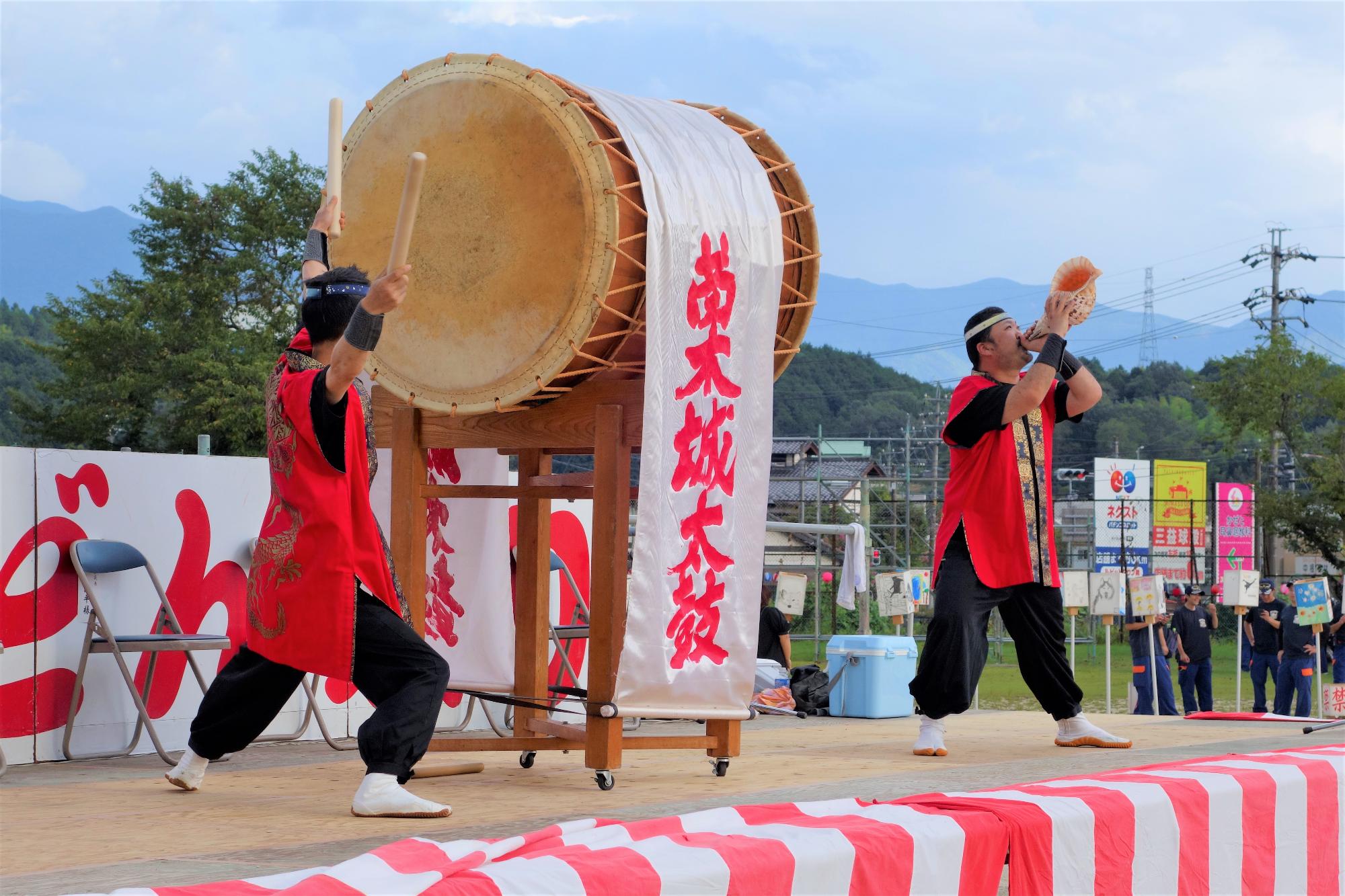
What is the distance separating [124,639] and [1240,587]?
29.6 feet

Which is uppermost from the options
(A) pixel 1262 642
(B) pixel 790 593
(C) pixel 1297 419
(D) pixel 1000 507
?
(C) pixel 1297 419

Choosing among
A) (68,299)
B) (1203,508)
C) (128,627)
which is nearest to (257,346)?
(68,299)

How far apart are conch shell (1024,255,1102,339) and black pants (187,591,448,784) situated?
272cm

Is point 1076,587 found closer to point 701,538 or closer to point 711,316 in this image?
point 701,538

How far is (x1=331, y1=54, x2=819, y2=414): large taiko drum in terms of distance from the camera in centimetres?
458

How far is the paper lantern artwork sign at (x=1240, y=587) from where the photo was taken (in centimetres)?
1148

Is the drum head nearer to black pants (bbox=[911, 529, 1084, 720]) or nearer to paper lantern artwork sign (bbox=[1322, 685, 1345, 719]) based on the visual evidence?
black pants (bbox=[911, 529, 1084, 720])

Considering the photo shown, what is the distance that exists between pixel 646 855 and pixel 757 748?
10.6 feet

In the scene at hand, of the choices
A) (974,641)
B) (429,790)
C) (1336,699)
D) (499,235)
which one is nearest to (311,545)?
(429,790)

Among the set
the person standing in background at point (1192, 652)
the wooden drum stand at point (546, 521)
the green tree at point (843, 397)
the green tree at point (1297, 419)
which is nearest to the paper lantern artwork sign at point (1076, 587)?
the person standing in background at point (1192, 652)

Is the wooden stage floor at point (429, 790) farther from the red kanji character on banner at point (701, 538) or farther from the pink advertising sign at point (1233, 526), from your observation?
the pink advertising sign at point (1233, 526)

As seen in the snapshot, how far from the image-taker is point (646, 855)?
8.41 feet

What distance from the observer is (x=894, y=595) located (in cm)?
1033

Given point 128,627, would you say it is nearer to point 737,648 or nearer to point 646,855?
point 737,648
